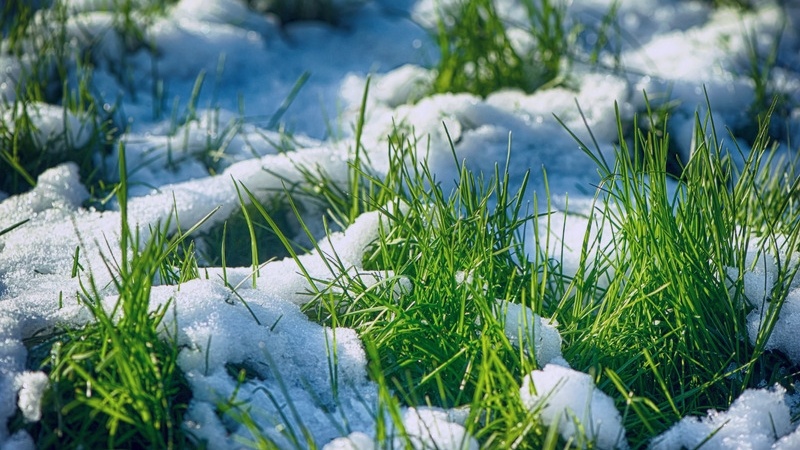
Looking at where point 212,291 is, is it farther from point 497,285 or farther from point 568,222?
point 568,222

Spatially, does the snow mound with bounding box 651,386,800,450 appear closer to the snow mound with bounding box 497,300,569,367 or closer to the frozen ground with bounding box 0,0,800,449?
the frozen ground with bounding box 0,0,800,449

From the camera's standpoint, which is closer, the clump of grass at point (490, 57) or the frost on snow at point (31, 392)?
the frost on snow at point (31, 392)

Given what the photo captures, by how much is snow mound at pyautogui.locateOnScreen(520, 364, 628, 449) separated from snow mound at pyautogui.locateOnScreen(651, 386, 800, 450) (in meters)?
0.11

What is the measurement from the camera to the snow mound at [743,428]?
53.6 inches

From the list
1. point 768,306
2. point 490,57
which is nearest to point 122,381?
point 768,306

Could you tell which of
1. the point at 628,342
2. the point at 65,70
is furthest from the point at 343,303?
the point at 65,70

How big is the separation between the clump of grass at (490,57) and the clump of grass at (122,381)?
1.55 m

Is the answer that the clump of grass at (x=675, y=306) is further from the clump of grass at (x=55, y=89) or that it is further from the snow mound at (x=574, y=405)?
the clump of grass at (x=55, y=89)

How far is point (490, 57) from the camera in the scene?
2.78 meters

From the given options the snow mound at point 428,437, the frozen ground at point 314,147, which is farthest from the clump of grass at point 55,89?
the snow mound at point 428,437

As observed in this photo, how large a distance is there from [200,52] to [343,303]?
1.74 metres

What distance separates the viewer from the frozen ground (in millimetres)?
1399

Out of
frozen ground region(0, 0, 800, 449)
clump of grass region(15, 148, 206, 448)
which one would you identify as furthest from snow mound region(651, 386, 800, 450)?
clump of grass region(15, 148, 206, 448)

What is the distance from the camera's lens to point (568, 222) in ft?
6.94
